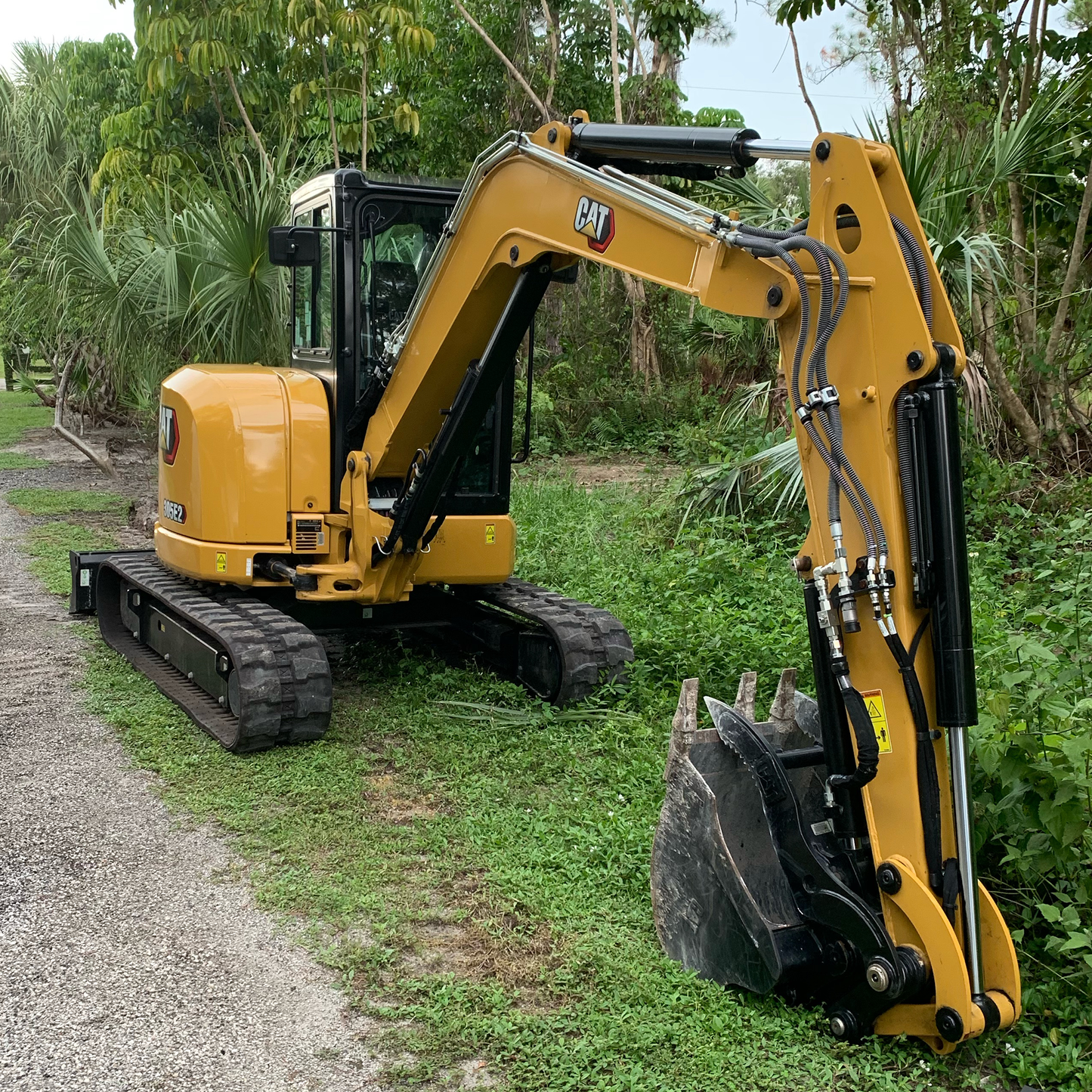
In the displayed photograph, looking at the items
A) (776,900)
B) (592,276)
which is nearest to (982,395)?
(776,900)

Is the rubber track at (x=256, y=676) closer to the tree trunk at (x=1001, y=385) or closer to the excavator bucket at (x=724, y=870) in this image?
the excavator bucket at (x=724, y=870)

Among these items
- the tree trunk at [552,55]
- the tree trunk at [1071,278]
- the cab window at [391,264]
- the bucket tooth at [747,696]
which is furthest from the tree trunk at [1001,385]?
the tree trunk at [552,55]

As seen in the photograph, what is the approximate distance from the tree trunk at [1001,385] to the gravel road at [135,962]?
6.95 m

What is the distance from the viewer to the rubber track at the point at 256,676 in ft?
19.9

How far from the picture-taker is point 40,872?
15.9 ft

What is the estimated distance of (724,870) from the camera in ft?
12.4

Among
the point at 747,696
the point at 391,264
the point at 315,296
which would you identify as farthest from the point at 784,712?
the point at 315,296

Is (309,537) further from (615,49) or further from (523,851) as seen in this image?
(615,49)

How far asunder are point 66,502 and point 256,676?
35.2ft

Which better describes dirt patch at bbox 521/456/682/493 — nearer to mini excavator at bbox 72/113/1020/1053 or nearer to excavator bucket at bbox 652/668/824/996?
mini excavator at bbox 72/113/1020/1053

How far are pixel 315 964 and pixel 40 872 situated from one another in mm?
1422

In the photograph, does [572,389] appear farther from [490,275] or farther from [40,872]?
[40,872]

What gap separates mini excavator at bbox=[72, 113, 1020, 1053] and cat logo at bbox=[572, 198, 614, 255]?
0.02 meters

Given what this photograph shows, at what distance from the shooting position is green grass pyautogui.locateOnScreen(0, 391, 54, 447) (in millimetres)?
24734
